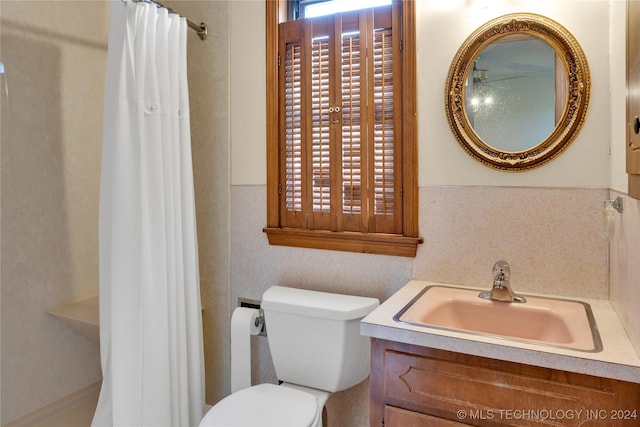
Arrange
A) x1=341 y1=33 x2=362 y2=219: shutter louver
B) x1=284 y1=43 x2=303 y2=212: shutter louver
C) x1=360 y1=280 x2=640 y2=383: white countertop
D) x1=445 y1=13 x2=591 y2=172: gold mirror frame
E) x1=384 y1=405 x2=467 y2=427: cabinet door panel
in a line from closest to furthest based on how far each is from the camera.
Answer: x1=360 y1=280 x2=640 y2=383: white countertop, x1=384 y1=405 x2=467 y2=427: cabinet door panel, x1=445 y1=13 x2=591 y2=172: gold mirror frame, x1=341 y1=33 x2=362 y2=219: shutter louver, x1=284 y1=43 x2=303 y2=212: shutter louver

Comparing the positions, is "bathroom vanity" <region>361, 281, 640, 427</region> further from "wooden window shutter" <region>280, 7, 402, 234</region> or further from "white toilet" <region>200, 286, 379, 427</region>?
"wooden window shutter" <region>280, 7, 402, 234</region>

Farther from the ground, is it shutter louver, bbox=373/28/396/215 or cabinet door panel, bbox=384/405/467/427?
shutter louver, bbox=373/28/396/215

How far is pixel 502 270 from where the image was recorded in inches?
57.3

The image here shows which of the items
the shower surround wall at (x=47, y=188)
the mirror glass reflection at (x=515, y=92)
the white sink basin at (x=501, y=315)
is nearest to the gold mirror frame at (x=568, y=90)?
the mirror glass reflection at (x=515, y=92)

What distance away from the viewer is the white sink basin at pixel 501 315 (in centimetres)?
131

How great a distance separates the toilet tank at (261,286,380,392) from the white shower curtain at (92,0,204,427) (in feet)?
1.30

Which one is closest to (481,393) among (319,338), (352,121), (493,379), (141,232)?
(493,379)

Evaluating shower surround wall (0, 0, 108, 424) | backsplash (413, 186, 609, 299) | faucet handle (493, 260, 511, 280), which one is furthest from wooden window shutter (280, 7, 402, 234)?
shower surround wall (0, 0, 108, 424)

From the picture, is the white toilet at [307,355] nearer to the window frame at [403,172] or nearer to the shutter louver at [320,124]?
the window frame at [403,172]

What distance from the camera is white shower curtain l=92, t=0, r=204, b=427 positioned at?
156cm

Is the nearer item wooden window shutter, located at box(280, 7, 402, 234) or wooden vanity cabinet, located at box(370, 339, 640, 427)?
wooden vanity cabinet, located at box(370, 339, 640, 427)

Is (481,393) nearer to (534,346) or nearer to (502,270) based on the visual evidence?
(534,346)

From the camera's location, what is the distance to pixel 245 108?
6.66 ft

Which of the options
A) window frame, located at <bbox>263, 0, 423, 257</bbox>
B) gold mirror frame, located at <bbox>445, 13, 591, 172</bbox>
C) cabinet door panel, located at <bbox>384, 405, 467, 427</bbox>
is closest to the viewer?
cabinet door panel, located at <bbox>384, 405, 467, 427</bbox>
